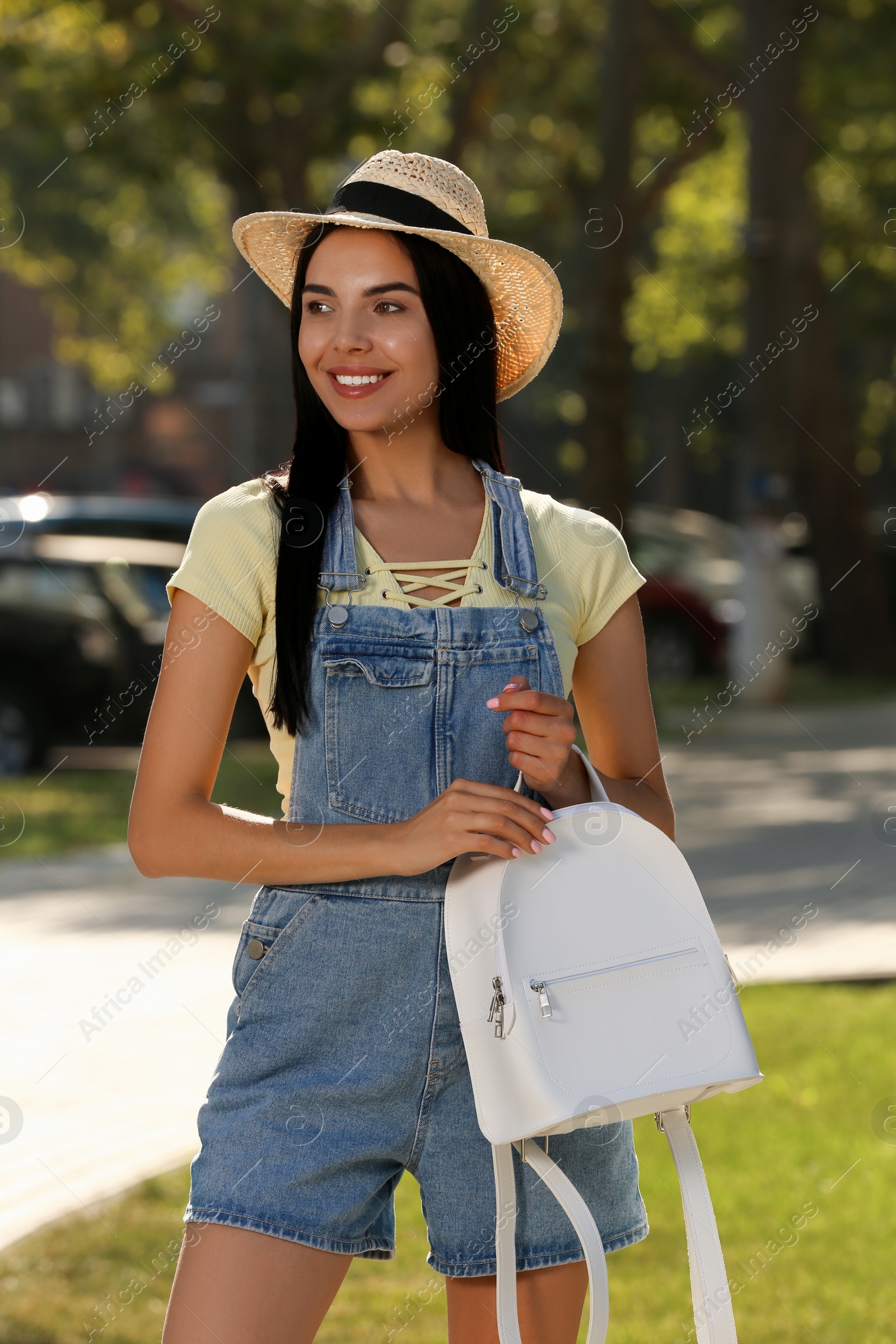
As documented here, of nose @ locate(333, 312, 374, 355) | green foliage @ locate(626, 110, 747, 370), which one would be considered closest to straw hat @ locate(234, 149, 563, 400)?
nose @ locate(333, 312, 374, 355)

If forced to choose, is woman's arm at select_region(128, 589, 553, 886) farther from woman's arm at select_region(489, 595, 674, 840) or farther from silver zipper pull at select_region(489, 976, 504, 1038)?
woman's arm at select_region(489, 595, 674, 840)

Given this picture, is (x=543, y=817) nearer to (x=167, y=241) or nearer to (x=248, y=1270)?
(x=248, y=1270)

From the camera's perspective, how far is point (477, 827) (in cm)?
206

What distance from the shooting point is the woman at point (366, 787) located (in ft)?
6.99

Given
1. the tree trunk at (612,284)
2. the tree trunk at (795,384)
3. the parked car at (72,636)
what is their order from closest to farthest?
the parked car at (72,636) → the tree trunk at (612,284) → the tree trunk at (795,384)

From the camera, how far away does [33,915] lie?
811 cm

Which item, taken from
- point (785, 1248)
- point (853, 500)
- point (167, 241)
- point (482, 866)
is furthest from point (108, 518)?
point (167, 241)

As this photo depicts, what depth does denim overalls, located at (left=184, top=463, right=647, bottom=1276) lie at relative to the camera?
2180 mm

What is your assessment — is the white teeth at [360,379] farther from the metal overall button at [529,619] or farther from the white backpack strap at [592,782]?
the white backpack strap at [592,782]

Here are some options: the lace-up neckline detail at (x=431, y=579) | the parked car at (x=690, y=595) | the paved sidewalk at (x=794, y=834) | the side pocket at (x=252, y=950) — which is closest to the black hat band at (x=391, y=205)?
the lace-up neckline detail at (x=431, y=579)

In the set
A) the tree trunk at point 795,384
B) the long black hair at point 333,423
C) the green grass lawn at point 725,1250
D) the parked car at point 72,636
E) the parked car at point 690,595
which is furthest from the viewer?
the parked car at point 690,595

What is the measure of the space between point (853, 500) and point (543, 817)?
700 inches

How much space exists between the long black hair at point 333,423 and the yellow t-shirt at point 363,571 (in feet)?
0.10

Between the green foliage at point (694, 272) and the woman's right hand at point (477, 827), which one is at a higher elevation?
the woman's right hand at point (477, 827)
